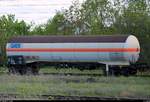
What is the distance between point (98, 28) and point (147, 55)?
17.9 metres

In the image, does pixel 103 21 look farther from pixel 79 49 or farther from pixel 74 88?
pixel 74 88

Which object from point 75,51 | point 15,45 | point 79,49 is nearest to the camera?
point 79,49

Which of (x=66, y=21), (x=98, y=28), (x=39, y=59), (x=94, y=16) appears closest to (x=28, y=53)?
(x=39, y=59)

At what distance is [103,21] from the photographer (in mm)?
58031

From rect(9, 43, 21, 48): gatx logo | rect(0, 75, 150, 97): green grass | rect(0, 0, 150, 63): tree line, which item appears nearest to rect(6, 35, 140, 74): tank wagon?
rect(9, 43, 21, 48): gatx logo

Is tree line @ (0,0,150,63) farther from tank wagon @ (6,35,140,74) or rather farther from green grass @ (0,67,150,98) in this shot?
green grass @ (0,67,150,98)

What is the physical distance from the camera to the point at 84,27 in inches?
2463

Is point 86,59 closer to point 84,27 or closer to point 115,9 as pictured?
point 115,9

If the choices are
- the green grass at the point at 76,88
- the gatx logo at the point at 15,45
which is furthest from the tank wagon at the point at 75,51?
the green grass at the point at 76,88

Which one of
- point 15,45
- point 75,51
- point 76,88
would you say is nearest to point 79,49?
point 75,51

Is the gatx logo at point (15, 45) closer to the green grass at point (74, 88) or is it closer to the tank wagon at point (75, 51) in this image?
the tank wagon at point (75, 51)

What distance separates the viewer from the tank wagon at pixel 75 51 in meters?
35.5

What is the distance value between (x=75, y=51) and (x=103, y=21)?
21713 mm

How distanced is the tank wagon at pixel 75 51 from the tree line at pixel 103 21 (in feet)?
13.6
